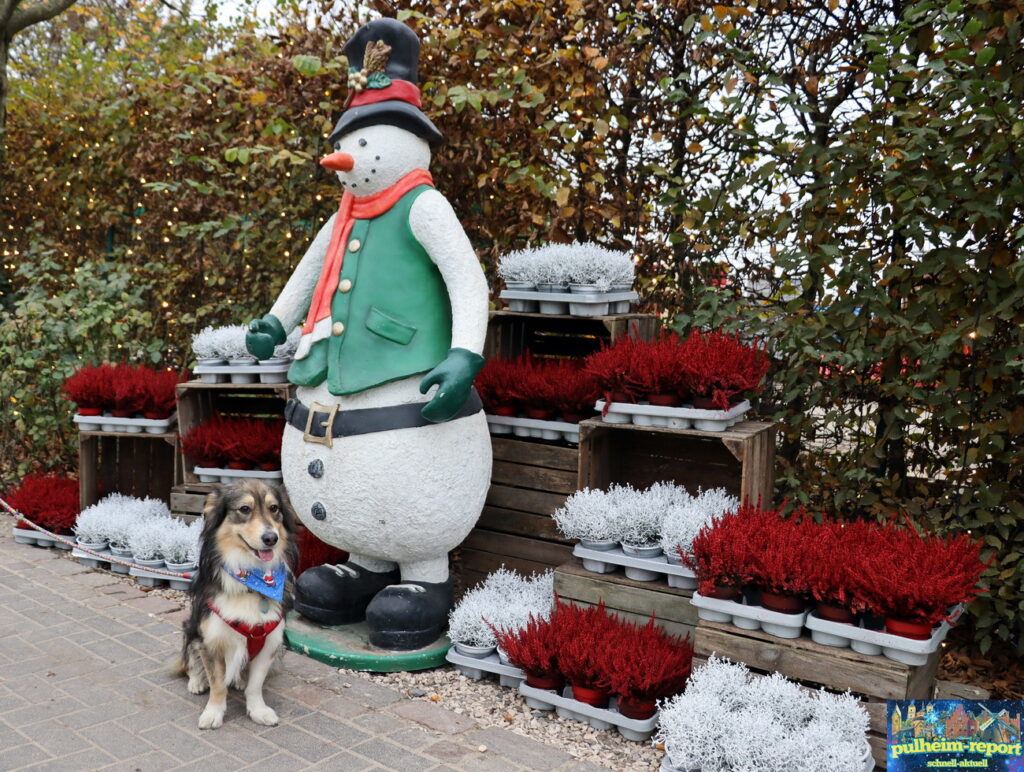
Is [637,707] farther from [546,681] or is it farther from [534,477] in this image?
[534,477]

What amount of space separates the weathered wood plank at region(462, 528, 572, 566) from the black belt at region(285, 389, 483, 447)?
2.82 feet

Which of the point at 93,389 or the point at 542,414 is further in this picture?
the point at 93,389

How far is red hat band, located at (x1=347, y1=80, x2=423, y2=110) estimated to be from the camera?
3775 millimetres

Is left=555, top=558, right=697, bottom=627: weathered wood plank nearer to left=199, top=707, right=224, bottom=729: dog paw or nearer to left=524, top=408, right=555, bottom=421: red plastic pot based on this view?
left=524, top=408, right=555, bottom=421: red plastic pot

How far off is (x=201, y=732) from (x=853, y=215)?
3.55m

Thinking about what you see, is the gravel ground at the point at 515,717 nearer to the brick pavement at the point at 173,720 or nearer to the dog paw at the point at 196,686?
the brick pavement at the point at 173,720

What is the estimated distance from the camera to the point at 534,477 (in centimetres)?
431

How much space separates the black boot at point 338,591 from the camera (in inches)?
159

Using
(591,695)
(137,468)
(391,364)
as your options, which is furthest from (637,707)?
(137,468)

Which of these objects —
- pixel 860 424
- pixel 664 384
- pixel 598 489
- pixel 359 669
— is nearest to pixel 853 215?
pixel 860 424

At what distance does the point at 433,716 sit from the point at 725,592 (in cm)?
123

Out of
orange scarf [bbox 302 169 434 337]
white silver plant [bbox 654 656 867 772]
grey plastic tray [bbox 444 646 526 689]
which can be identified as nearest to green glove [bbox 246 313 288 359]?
orange scarf [bbox 302 169 434 337]

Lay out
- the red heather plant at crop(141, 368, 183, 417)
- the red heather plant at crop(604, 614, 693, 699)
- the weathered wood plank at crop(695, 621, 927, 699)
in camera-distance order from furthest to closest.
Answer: the red heather plant at crop(141, 368, 183, 417) → the red heather plant at crop(604, 614, 693, 699) → the weathered wood plank at crop(695, 621, 927, 699)

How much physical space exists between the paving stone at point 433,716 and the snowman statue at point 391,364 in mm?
377
